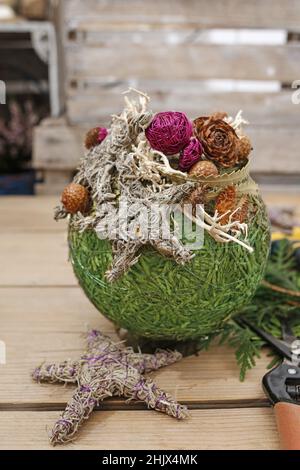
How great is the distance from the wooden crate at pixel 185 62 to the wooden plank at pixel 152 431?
1263mm

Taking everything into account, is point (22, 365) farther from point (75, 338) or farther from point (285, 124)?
point (285, 124)

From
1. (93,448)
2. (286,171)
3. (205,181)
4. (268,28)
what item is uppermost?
(268,28)

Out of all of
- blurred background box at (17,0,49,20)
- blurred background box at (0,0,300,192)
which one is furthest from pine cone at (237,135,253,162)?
blurred background box at (17,0,49,20)

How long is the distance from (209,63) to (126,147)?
121cm

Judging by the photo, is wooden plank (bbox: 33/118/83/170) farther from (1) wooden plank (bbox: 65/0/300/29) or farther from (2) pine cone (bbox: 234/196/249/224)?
(2) pine cone (bbox: 234/196/249/224)

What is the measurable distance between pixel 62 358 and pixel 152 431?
183 millimetres

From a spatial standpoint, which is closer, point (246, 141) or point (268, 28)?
point (246, 141)

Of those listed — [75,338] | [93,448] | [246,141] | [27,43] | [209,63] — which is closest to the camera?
[93,448]

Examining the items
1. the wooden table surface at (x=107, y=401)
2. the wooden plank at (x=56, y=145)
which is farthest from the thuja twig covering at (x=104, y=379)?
the wooden plank at (x=56, y=145)

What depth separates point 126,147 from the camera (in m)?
0.62

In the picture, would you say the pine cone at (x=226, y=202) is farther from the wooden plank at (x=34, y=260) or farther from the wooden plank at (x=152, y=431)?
the wooden plank at (x=34, y=260)

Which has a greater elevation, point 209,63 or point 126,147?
point 209,63

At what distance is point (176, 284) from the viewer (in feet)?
1.95

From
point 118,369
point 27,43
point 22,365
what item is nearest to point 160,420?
point 118,369
